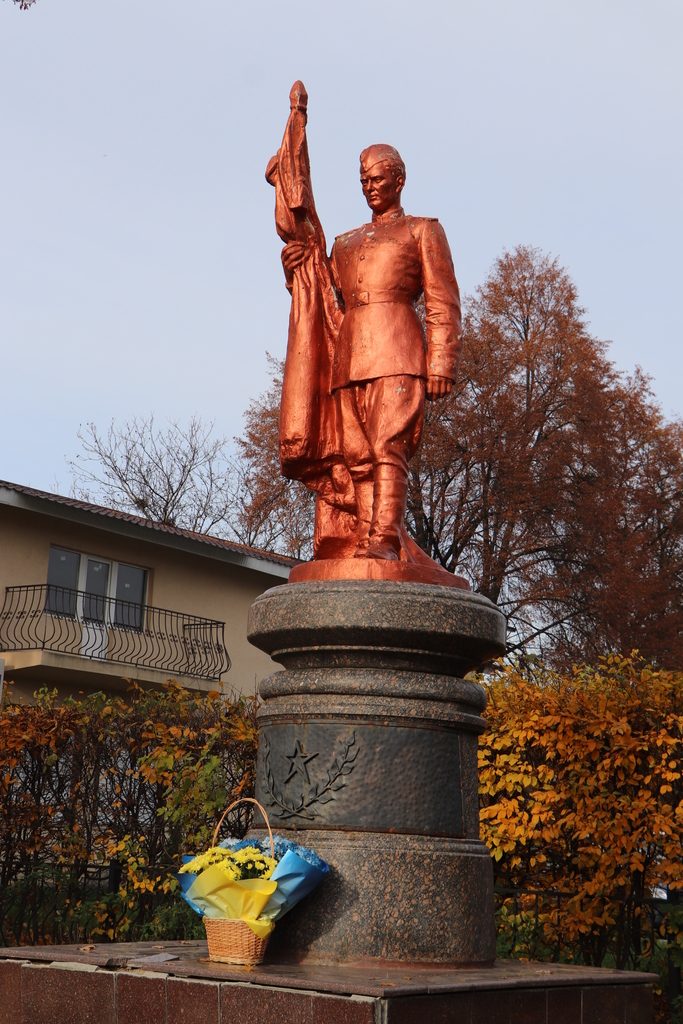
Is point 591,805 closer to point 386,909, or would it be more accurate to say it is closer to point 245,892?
point 386,909

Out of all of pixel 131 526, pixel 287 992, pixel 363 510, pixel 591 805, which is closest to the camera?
pixel 287 992

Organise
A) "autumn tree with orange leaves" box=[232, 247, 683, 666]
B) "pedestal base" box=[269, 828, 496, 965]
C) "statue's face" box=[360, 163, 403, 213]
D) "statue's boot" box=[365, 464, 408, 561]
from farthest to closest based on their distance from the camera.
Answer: "autumn tree with orange leaves" box=[232, 247, 683, 666], "statue's face" box=[360, 163, 403, 213], "statue's boot" box=[365, 464, 408, 561], "pedestal base" box=[269, 828, 496, 965]

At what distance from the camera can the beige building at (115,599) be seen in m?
20.9

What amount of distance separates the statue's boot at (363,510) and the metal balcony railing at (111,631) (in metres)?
14.8

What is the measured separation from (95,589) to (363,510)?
16979mm

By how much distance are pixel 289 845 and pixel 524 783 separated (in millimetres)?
3525

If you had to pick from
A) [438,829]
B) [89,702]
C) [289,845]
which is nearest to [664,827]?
[438,829]

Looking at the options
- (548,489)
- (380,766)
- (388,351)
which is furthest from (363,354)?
(548,489)

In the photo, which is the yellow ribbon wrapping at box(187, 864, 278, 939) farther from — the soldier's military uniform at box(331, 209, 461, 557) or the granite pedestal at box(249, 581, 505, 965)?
the soldier's military uniform at box(331, 209, 461, 557)

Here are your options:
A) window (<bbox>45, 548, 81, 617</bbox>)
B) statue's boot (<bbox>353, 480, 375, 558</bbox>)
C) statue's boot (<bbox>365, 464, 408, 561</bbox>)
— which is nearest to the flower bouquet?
statue's boot (<bbox>365, 464, 408, 561</bbox>)

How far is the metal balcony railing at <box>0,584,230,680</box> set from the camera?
68.7 ft

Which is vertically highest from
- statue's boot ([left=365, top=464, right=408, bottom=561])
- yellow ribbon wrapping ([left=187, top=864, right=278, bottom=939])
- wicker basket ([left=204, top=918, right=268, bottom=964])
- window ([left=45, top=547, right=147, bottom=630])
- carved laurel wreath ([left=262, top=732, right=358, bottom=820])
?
window ([left=45, top=547, right=147, bottom=630])

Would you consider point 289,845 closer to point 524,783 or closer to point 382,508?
point 382,508

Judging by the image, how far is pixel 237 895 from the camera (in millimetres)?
5090
